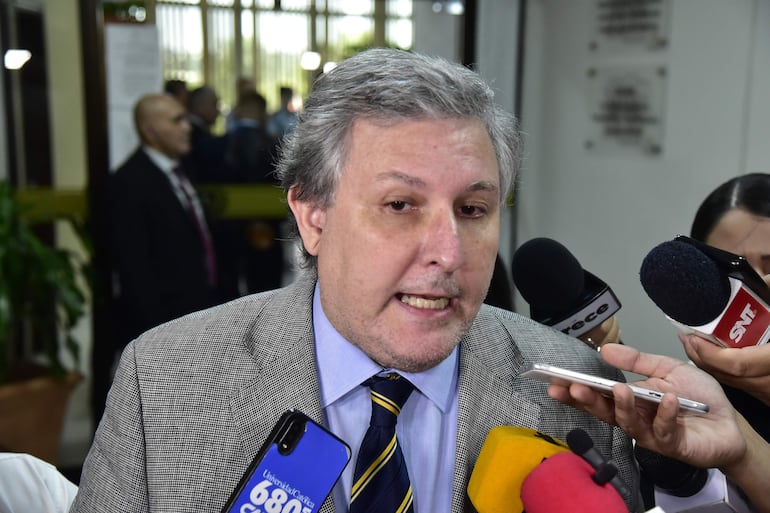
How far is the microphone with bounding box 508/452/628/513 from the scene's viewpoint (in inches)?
30.8

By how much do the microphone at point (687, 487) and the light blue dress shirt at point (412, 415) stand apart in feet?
0.95

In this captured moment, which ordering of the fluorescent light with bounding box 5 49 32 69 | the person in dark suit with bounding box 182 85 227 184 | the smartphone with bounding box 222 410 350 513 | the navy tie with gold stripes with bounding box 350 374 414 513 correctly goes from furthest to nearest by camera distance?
the person in dark suit with bounding box 182 85 227 184 → the fluorescent light with bounding box 5 49 32 69 → the navy tie with gold stripes with bounding box 350 374 414 513 → the smartphone with bounding box 222 410 350 513

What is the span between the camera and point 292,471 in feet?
2.97

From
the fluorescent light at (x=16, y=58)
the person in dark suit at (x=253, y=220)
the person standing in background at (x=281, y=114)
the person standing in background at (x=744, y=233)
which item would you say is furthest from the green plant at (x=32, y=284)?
the person standing in background at (x=744, y=233)

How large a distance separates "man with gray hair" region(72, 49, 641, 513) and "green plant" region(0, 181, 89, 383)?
2334 millimetres

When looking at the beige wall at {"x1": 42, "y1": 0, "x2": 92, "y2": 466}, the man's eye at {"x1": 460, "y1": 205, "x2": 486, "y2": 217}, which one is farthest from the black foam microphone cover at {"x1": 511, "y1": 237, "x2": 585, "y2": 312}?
the beige wall at {"x1": 42, "y1": 0, "x2": 92, "y2": 466}

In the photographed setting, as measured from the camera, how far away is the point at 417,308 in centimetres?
110

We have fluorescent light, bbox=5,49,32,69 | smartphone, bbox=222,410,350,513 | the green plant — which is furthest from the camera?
fluorescent light, bbox=5,49,32,69

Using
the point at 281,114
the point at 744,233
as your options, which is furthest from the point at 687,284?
the point at 281,114

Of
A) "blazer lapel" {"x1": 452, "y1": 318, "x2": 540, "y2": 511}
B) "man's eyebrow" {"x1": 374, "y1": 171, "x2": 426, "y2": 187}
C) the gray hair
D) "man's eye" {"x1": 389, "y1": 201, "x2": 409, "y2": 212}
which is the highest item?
the gray hair

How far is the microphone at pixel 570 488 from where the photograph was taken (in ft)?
2.57

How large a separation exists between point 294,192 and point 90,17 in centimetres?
290

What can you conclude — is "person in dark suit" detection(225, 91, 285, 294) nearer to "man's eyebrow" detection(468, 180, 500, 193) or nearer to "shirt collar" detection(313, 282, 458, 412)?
"shirt collar" detection(313, 282, 458, 412)

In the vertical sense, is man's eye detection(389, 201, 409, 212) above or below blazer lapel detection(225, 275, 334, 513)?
above
